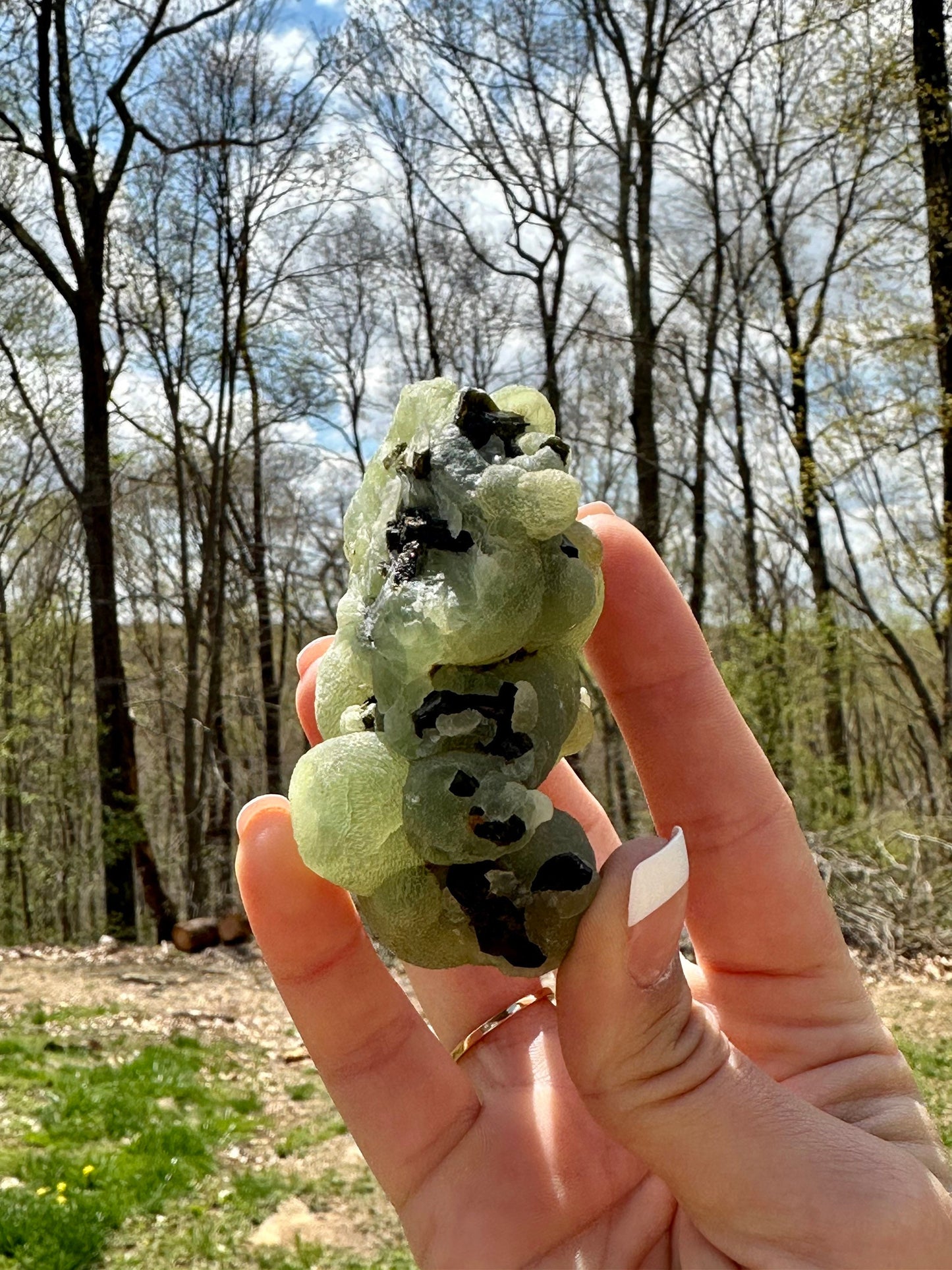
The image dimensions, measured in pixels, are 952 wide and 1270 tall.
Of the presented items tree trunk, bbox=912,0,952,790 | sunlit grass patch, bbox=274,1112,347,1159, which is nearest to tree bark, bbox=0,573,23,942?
sunlit grass patch, bbox=274,1112,347,1159

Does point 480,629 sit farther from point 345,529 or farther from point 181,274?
point 181,274

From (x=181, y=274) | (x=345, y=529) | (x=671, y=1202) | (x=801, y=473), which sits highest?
(x=181, y=274)

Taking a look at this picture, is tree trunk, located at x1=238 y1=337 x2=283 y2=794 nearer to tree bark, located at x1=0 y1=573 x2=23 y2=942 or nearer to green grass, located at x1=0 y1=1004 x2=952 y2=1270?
tree bark, located at x1=0 y1=573 x2=23 y2=942

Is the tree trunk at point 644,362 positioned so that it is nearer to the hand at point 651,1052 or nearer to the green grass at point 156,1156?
the green grass at point 156,1156

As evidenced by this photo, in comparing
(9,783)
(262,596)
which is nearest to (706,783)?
(262,596)

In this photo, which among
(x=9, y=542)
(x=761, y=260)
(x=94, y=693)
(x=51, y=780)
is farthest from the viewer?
(x=9, y=542)

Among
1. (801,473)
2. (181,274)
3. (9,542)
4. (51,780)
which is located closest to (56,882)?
(51,780)

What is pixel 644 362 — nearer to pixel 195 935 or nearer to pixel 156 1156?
pixel 195 935

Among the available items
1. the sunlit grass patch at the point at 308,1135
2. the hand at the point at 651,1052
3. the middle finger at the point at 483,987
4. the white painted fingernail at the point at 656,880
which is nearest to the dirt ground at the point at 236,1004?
the sunlit grass patch at the point at 308,1135
